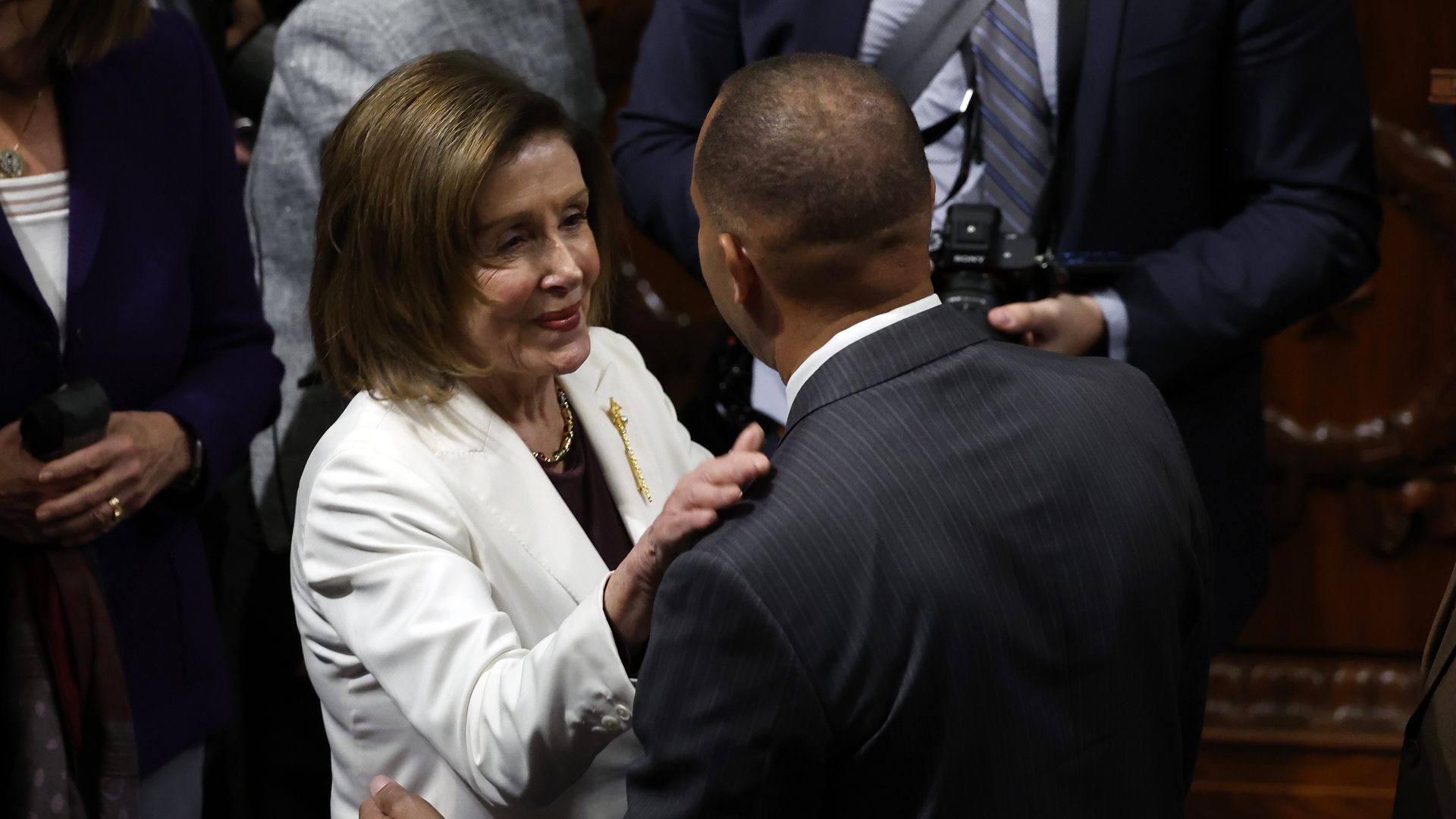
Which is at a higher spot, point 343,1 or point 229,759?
point 343,1

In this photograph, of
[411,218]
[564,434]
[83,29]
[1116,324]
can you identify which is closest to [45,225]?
[83,29]

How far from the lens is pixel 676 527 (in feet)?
4.30

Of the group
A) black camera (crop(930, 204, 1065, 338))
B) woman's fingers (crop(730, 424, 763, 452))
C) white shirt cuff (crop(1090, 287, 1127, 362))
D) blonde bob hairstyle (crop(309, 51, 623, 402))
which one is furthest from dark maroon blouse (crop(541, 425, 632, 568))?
white shirt cuff (crop(1090, 287, 1127, 362))

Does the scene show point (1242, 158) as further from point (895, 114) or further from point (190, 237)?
point (190, 237)

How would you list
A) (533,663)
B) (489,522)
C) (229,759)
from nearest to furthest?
(533,663)
(489,522)
(229,759)

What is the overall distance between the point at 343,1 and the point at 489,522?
3.76 feet

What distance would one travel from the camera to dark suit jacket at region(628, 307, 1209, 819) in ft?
3.95

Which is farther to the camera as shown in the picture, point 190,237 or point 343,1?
point 343,1

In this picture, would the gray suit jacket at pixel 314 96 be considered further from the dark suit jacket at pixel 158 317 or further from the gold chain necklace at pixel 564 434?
the gold chain necklace at pixel 564 434

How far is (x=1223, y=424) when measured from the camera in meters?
2.22

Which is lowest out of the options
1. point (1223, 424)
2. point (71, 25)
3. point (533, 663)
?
point (1223, 424)

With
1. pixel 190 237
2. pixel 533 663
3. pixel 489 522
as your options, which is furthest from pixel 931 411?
pixel 190 237

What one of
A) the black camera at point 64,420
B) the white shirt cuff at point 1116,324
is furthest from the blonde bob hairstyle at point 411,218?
the white shirt cuff at point 1116,324

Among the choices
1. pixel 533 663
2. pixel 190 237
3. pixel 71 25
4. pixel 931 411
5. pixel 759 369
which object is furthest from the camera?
pixel 759 369
